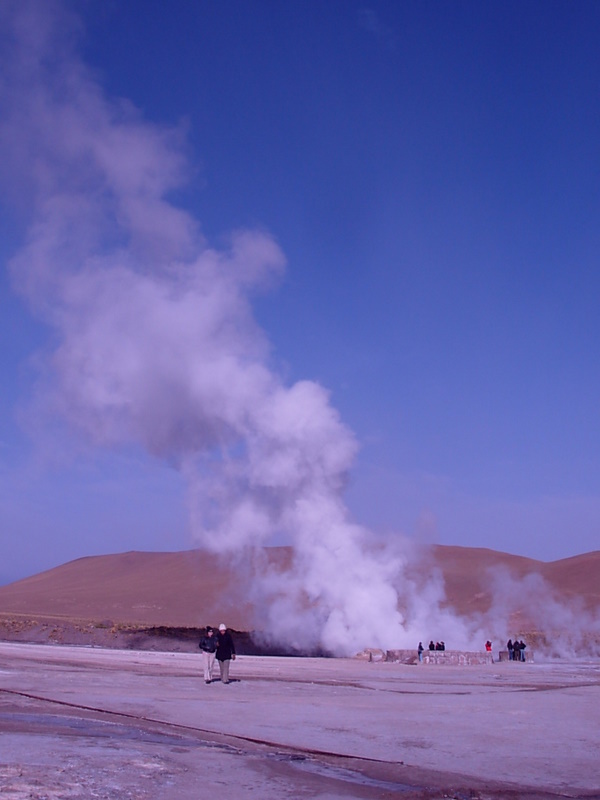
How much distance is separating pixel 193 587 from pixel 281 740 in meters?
107

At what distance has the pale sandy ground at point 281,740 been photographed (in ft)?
27.9

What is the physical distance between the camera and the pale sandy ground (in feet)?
27.9

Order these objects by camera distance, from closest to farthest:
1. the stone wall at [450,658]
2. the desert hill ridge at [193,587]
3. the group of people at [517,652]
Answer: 1. the stone wall at [450,658]
2. the group of people at [517,652]
3. the desert hill ridge at [193,587]

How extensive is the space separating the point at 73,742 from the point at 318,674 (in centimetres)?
1718

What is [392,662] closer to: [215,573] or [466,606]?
[466,606]

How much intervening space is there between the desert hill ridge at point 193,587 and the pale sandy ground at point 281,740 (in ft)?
110

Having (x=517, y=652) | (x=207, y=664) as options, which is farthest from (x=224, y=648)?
(x=517, y=652)

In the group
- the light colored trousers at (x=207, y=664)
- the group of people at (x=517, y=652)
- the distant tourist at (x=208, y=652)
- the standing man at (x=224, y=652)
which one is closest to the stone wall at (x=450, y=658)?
the group of people at (x=517, y=652)

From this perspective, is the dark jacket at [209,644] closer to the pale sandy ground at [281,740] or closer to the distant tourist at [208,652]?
the distant tourist at [208,652]

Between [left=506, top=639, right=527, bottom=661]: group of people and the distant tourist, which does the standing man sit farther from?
[left=506, top=639, right=527, bottom=661]: group of people

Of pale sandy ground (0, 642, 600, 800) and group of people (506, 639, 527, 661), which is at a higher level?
group of people (506, 639, 527, 661)

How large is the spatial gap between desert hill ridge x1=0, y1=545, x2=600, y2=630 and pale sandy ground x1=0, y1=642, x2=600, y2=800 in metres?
33.6

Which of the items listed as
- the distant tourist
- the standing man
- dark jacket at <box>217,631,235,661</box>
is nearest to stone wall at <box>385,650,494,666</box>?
the distant tourist

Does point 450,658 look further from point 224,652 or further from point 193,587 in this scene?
point 193,587
